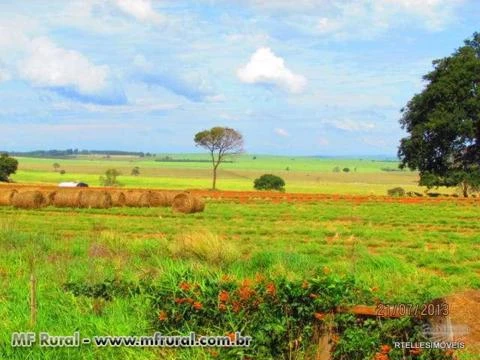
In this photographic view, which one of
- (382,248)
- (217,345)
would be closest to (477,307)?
(217,345)

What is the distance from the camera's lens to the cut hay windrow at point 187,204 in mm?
31250

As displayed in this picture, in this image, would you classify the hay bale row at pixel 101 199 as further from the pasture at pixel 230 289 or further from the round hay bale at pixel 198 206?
the pasture at pixel 230 289

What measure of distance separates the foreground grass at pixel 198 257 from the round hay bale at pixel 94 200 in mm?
3182

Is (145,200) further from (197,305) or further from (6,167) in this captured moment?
(6,167)

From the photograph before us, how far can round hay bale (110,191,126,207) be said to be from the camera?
34.4m

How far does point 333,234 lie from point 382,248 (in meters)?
3.24

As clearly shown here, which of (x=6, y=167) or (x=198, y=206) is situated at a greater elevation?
(x=6, y=167)

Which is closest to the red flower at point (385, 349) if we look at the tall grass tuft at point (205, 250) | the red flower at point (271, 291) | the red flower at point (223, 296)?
the red flower at point (271, 291)

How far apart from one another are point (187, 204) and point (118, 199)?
17.0 ft

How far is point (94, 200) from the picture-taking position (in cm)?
3312

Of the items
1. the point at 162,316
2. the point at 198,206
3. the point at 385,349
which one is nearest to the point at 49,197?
the point at 198,206

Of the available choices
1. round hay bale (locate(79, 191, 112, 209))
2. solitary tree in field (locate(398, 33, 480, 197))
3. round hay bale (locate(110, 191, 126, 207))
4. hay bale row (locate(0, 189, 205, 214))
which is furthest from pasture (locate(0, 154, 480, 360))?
solitary tree in field (locate(398, 33, 480, 197))

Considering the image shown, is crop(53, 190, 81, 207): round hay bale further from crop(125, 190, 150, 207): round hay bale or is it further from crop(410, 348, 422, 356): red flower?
crop(410, 348, 422, 356): red flower

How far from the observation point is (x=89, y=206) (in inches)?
1303
